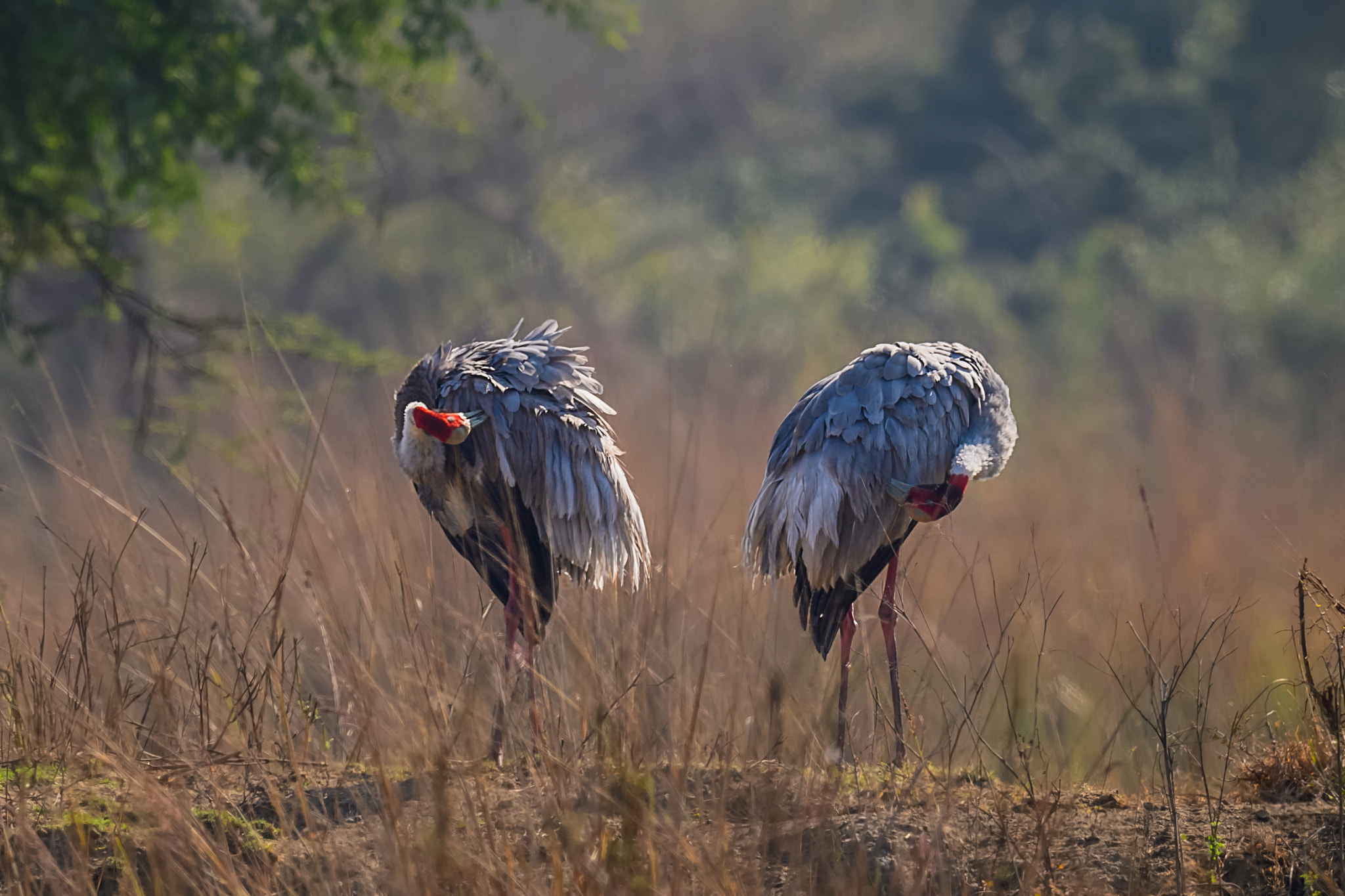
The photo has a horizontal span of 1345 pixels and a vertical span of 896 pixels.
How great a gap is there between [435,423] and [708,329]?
10.0 meters

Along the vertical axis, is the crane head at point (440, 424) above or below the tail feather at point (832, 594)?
above

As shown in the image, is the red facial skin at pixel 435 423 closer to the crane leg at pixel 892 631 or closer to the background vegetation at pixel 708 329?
the background vegetation at pixel 708 329

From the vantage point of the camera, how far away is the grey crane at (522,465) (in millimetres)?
4113

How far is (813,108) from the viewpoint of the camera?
21141 millimetres

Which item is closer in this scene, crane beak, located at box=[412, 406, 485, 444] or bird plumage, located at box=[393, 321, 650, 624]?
crane beak, located at box=[412, 406, 485, 444]

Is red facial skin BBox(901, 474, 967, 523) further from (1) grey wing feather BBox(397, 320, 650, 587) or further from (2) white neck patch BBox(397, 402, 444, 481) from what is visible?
(2) white neck patch BBox(397, 402, 444, 481)

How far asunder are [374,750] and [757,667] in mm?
844

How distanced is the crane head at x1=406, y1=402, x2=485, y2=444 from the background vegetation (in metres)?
0.21

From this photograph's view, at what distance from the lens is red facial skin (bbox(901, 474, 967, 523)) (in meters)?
3.78

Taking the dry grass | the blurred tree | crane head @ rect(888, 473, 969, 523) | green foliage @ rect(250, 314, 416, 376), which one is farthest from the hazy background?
crane head @ rect(888, 473, 969, 523)

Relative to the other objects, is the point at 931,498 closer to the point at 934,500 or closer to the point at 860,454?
the point at 934,500

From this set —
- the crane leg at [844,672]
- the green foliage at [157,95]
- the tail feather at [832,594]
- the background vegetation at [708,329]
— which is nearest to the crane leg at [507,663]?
the background vegetation at [708,329]

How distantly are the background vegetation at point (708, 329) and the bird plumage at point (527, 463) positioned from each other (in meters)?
0.25

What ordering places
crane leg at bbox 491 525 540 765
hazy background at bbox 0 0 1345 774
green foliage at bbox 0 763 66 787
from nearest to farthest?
green foliage at bbox 0 763 66 787 < crane leg at bbox 491 525 540 765 < hazy background at bbox 0 0 1345 774
